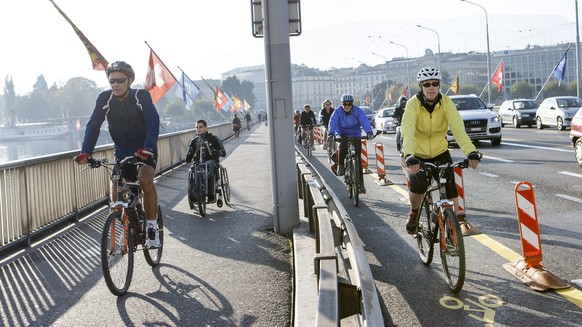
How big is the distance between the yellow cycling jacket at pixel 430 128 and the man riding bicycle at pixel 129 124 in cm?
219

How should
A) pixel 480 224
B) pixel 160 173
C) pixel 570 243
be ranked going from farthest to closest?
1. pixel 160 173
2. pixel 480 224
3. pixel 570 243

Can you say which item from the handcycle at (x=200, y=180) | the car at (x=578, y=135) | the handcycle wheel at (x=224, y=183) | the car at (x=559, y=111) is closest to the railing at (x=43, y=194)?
the handcycle at (x=200, y=180)

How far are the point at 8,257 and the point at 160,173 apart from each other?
10935 millimetres

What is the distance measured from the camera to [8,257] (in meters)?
7.68

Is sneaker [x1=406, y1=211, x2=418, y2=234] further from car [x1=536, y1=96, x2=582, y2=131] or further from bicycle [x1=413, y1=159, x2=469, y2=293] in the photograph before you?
car [x1=536, y1=96, x2=582, y2=131]

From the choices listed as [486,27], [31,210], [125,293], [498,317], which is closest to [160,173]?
[31,210]

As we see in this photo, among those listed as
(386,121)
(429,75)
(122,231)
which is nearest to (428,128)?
(429,75)

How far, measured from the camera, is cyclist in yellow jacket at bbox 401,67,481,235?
19.9 feet

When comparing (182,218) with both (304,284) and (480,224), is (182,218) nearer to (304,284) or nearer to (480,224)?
(480,224)

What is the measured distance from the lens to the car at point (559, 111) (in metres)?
31.4

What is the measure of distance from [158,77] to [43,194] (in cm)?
1461

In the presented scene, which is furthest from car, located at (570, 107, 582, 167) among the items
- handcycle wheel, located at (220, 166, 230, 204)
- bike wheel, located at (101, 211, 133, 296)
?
bike wheel, located at (101, 211, 133, 296)

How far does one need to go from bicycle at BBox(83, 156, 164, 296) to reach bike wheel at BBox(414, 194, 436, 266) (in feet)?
8.14

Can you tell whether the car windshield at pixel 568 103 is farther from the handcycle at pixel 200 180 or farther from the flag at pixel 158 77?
the handcycle at pixel 200 180
